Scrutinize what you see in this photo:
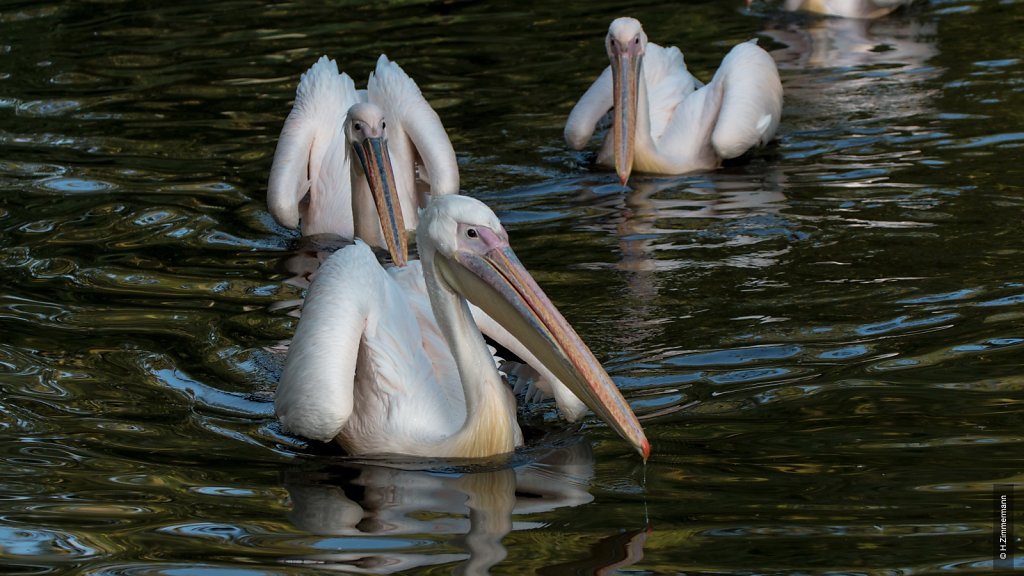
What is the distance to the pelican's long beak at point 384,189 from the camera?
6.52 m

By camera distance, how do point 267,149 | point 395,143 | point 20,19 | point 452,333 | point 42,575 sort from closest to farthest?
point 42,575, point 452,333, point 395,143, point 267,149, point 20,19

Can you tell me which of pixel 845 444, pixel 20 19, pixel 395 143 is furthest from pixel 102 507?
pixel 20 19

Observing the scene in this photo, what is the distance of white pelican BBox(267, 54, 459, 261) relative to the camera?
7.10 metres

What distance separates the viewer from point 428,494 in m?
4.29

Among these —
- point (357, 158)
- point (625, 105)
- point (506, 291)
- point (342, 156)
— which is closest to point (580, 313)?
point (357, 158)

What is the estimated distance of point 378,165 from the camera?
6602 mm

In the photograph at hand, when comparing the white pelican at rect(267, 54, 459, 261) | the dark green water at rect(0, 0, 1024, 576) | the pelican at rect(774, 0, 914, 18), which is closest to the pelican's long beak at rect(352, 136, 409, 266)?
the white pelican at rect(267, 54, 459, 261)

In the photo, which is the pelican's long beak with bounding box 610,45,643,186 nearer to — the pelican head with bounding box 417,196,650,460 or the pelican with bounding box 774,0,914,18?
the pelican head with bounding box 417,196,650,460

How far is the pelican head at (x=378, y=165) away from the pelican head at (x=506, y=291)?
195cm

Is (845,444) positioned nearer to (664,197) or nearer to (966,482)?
(966,482)

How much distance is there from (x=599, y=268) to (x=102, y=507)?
272 cm

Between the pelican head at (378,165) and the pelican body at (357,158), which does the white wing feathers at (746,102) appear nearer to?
the pelican body at (357,158)

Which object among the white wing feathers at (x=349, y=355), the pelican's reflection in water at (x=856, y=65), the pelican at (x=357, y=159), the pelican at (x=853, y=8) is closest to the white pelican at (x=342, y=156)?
the pelican at (x=357, y=159)

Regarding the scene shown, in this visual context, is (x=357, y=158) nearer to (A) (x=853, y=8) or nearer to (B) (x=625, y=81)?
(B) (x=625, y=81)
